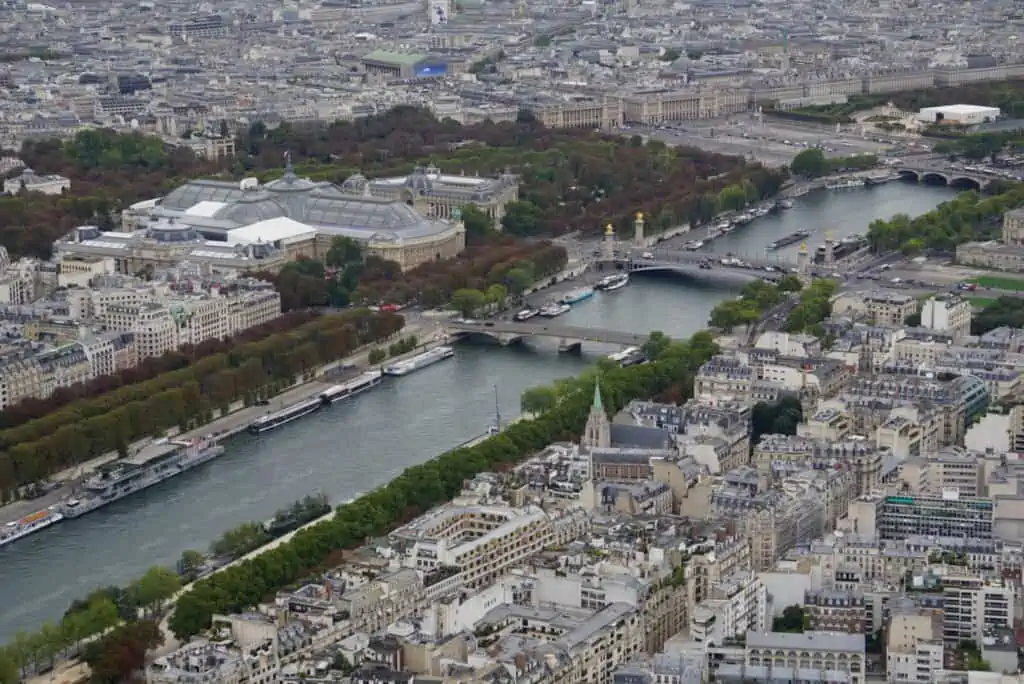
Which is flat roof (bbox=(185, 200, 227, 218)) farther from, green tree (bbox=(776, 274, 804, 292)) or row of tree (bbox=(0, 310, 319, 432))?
green tree (bbox=(776, 274, 804, 292))

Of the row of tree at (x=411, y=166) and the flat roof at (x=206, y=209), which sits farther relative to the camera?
the row of tree at (x=411, y=166)

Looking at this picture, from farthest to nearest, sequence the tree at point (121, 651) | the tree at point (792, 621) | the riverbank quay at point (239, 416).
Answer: the riverbank quay at point (239, 416), the tree at point (792, 621), the tree at point (121, 651)

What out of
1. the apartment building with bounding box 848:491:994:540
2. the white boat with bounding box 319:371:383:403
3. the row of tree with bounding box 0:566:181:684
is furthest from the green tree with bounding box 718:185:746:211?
the row of tree with bounding box 0:566:181:684

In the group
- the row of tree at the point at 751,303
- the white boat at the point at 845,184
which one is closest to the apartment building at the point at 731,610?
the row of tree at the point at 751,303

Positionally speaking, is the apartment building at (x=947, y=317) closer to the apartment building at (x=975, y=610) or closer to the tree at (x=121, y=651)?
the apartment building at (x=975, y=610)

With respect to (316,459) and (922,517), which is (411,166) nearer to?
(316,459)

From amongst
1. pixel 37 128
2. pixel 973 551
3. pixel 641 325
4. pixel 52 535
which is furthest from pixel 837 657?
pixel 37 128

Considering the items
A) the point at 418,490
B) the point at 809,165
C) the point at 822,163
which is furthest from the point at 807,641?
the point at 822,163
